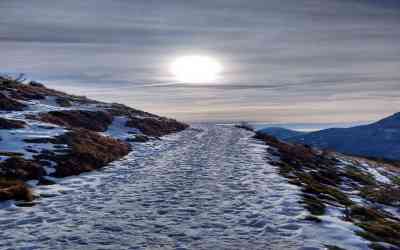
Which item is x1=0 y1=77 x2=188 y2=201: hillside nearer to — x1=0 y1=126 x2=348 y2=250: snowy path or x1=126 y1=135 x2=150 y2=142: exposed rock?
x1=126 y1=135 x2=150 y2=142: exposed rock

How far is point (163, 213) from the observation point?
58.7 feet

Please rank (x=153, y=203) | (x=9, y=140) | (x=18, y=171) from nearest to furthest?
(x=153, y=203) → (x=18, y=171) → (x=9, y=140)

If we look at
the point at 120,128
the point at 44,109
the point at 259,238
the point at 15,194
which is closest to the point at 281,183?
the point at 259,238

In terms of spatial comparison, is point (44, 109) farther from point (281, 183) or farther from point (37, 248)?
point (37, 248)

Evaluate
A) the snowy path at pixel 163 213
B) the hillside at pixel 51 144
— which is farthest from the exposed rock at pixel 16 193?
the snowy path at pixel 163 213

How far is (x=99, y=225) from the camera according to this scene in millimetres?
16141

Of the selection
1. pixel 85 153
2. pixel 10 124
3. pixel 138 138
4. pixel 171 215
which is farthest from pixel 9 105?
pixel 171 215

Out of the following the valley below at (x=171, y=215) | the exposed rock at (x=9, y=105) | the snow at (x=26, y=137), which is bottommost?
the valley below at (x=171, y=215)

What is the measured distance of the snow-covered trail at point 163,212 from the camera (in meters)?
14.5

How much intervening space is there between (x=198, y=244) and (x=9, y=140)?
2324 cm

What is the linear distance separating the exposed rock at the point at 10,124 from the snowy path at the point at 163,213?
1312cm

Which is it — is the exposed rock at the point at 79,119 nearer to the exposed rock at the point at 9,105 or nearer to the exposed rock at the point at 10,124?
the exposed rock at the point at 9,105

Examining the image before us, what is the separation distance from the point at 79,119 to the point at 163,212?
36774 mm

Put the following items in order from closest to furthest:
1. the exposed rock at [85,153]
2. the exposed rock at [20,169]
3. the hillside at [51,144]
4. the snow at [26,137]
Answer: the exposed rock at [20,169], the hillside at [51,144], the exposed rock at [85,153], the snow at [26,137]
